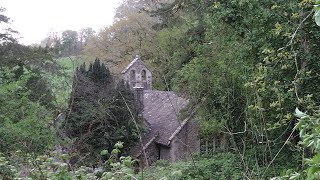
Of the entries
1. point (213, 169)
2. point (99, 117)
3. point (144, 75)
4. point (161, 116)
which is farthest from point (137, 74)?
point (213, 169)

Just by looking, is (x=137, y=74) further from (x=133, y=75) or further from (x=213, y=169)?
(x=213, y=169)

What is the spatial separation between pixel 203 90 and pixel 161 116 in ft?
24.9

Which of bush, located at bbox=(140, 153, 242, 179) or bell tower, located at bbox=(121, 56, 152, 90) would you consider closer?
bush, located at bbox=(140, 153, 242, 179)

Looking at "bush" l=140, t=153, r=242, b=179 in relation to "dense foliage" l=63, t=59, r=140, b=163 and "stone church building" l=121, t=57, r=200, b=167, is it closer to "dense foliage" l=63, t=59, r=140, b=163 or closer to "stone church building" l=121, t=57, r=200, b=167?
"stone church building" l=121, t=57, r=200, b=167

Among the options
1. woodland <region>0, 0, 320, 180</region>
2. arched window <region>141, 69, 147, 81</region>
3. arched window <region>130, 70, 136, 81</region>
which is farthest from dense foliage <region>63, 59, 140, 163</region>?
arched window <region>141, 69, 147, 81</region>

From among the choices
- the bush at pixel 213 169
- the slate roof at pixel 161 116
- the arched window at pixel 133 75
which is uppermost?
the arched window at pixel 133 75

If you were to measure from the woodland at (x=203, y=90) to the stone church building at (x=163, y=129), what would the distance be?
101 cm

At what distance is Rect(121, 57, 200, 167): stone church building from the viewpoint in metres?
20.6

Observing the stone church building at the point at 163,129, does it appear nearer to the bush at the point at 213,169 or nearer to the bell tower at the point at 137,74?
the bell tower at the point at 137,74

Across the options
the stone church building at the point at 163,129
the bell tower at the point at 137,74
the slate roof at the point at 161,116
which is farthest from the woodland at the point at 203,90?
the bell tower at the point at 137,74

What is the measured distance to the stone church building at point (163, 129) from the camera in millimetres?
20562

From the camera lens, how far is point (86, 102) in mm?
19484

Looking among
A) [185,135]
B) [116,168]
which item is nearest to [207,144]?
[185,135]

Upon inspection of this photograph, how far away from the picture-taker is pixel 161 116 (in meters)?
23.4
